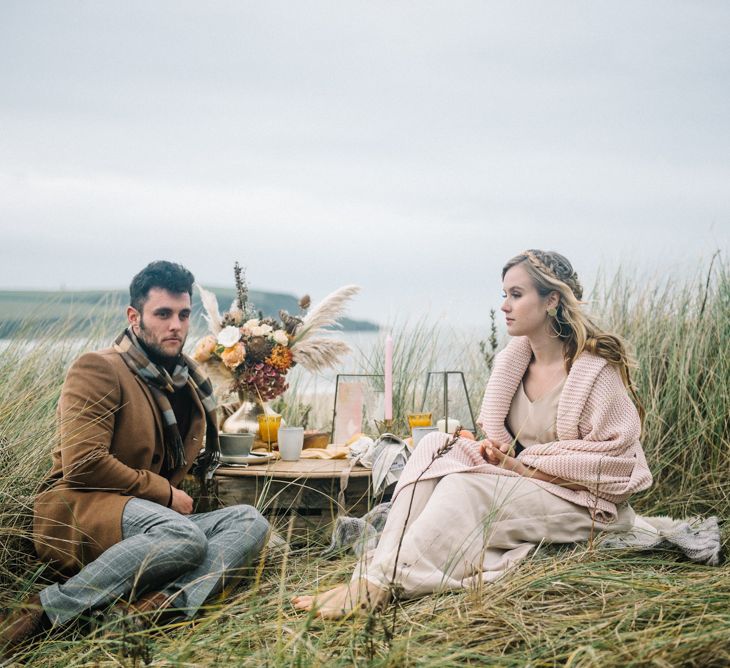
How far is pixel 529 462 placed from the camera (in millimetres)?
3424

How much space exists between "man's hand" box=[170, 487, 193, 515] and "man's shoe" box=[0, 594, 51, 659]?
64cm

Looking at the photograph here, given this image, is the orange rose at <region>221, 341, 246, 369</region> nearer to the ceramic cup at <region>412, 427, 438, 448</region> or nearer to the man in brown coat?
the man in brown coat

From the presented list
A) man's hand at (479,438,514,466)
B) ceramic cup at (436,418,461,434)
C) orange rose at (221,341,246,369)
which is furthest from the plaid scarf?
man's hand at (479,438,514,466)

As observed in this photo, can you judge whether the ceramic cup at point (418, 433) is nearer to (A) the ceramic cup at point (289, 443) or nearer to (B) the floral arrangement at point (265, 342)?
(A) the ceramic cup at point (289, 443)

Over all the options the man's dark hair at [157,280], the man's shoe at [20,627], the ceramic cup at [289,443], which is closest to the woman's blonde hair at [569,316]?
the ceramic cup at [289,443]

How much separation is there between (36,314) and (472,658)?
4.30m

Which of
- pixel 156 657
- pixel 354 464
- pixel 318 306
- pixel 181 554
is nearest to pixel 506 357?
pixel 354 464

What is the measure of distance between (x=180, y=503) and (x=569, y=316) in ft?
6.30

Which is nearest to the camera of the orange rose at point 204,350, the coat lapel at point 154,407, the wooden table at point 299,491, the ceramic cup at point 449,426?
the coat lapel at point 154,407

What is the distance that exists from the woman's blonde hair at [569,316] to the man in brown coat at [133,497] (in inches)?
61.9

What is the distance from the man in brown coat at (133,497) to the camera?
294 centimetres

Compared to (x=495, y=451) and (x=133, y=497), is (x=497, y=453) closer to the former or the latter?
(x=495, y=451)

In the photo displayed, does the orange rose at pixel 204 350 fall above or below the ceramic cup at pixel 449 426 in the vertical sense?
above

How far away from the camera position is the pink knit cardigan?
10.9 ft
